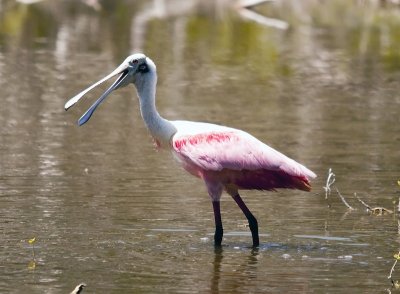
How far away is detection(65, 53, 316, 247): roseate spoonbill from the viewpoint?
32.1 ft

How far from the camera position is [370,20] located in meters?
38.2

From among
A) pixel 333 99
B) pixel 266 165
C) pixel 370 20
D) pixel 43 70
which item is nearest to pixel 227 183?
pixel 266 165

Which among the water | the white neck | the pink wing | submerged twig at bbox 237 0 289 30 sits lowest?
submerged twig at bbox 237 0 289 30

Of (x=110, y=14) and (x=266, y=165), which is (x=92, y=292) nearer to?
(x=266, y=165)

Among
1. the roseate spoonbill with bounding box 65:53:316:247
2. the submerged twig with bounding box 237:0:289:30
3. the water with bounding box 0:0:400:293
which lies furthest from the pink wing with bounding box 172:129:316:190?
the submerged twig with bounding box 237:0:289:30

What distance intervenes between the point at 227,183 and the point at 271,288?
5.64 feet

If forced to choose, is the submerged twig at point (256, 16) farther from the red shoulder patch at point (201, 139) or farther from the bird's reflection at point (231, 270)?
the bird's reflection at point (231, 270)

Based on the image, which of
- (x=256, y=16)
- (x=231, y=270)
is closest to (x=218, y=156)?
(x=231, y=270)

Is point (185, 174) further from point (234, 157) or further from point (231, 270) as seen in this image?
point (231, 270)

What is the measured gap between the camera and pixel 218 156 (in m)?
9.79

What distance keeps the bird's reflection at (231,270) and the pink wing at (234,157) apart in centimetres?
58

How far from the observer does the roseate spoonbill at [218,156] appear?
32.1 ft

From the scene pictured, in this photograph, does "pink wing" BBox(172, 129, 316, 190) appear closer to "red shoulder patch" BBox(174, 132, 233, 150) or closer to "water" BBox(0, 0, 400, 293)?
"red shoulder patch" BBox(174, 132, 233, 150)

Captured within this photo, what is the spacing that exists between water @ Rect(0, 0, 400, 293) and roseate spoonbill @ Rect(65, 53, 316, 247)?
413mm
